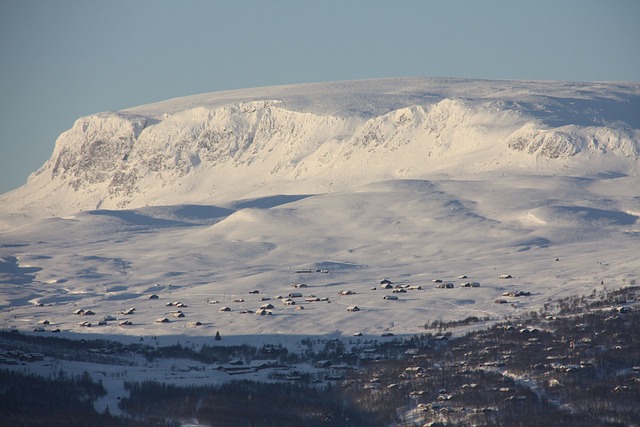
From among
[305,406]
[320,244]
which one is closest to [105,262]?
[320,244]

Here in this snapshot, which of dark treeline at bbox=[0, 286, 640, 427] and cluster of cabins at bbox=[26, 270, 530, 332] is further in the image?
cluster of cabins at bbox=[26, 270, 530, 332]

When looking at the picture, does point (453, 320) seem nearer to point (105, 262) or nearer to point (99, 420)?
point (99, 420)

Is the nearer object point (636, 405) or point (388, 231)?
point (636, 405)

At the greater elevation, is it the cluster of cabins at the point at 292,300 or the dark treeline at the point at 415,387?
the dark treeline at the point at 415,387

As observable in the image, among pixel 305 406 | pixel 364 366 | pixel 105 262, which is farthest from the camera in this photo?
pixel 105 262

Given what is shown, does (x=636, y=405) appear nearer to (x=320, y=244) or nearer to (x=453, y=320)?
(x=453, y=320)

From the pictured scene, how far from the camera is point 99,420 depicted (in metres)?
72.8

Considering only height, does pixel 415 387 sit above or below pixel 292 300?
above

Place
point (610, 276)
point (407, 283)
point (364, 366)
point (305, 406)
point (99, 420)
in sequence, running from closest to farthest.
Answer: point (99, 420) → point (305, 406) → point (364, 366) → point (610, 276) → point (407, 283)

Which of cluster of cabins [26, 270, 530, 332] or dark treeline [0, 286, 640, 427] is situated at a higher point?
dark treeline [0, 286, 640, 427]

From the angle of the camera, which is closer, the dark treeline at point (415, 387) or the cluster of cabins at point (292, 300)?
the dark treeline at point (415, 387)

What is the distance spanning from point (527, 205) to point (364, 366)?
103 metres

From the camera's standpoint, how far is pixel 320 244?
181 metres

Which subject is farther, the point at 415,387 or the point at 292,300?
the point at 292,300
